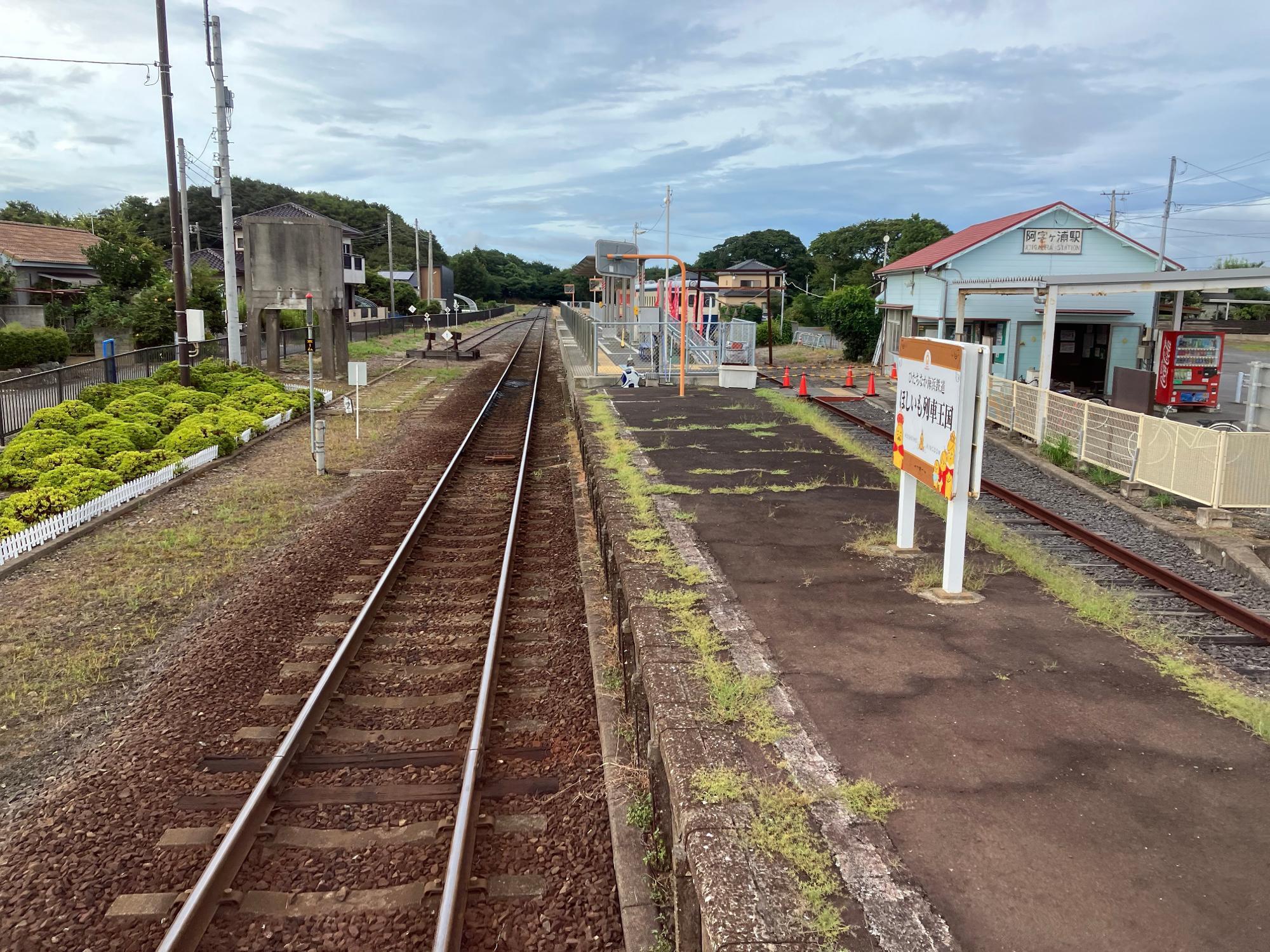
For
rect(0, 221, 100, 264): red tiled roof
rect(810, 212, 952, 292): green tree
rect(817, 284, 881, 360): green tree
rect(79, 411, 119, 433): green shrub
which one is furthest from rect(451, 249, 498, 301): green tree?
rect(79, 411, 119, 433): green shrub

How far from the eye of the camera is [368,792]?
5098mm

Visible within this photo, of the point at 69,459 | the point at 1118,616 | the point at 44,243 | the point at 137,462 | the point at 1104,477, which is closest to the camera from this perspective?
the point at 1118,616

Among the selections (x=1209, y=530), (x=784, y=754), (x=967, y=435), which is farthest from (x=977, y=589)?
(x=1209, y=530)

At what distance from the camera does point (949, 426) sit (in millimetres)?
6910

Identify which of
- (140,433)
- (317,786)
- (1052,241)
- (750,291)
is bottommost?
(317,786)

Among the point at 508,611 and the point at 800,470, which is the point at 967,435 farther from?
the point at 800,470

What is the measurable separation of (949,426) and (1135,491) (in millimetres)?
6390

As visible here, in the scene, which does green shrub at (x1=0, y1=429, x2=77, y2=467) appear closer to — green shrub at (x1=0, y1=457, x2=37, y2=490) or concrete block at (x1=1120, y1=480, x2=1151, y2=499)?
green shrub at (x1=0, y1=457, x2=37, y2=490)

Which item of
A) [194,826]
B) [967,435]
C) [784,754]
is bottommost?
[194,826]

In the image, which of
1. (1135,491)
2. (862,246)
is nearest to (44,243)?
(1135,491)

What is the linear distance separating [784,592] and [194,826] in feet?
14.2

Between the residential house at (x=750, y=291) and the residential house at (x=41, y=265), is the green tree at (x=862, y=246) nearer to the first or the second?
the residential house at (x=750, y=291)

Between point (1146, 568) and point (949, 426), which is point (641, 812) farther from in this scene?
point (1146, 568)

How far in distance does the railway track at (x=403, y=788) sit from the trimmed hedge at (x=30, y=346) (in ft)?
A: 62.7
